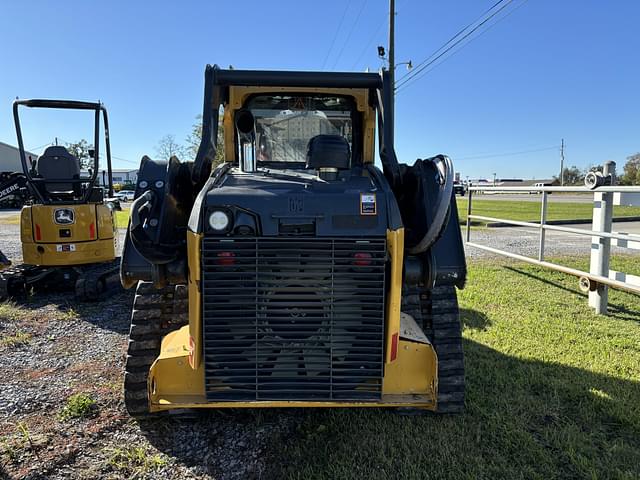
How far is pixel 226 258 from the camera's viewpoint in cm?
275

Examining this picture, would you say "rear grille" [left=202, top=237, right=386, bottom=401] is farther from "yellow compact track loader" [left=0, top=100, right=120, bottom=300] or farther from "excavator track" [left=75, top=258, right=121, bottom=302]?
"yellow compact track loader" [left=0, top=100, right=120, bottom=300]

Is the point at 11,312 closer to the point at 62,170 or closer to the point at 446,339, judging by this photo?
the point at 62,170

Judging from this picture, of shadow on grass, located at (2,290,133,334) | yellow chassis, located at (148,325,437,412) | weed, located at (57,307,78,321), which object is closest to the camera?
yellow chassis, located at (148,325,437,412)

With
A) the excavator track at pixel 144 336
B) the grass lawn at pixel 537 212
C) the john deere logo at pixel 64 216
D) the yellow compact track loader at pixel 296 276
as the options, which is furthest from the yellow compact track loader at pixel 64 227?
the grass lawn at pixel 537 212

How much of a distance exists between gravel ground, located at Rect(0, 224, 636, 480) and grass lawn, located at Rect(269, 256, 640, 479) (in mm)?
258

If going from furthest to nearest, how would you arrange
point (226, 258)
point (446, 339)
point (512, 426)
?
point (446, 339)
point (512, 426)
point (226, 258)

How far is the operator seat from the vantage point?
7.45 metres

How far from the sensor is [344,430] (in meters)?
3.33

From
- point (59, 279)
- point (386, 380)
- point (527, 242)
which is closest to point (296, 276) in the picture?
point (386, 380)

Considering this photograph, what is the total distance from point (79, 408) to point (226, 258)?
2017mm

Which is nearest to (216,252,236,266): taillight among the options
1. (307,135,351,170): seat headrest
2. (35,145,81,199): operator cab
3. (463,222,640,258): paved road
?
(307,135,351,170): seat headrest

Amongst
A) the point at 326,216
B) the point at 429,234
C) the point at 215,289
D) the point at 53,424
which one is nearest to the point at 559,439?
the point at 429,234

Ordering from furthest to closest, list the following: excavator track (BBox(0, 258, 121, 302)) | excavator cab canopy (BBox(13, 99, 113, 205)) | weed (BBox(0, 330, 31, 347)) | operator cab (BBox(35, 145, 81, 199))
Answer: operator cab (BBox(35, 145, 81, 199))
excavator cab canopy (BBox(13, 99, 113, 205))
excavator track (BBox(0, 258, 121, 302))
weed (BBox(0, 330, 31, 347))

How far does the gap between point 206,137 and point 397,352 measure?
2061 millimetres
